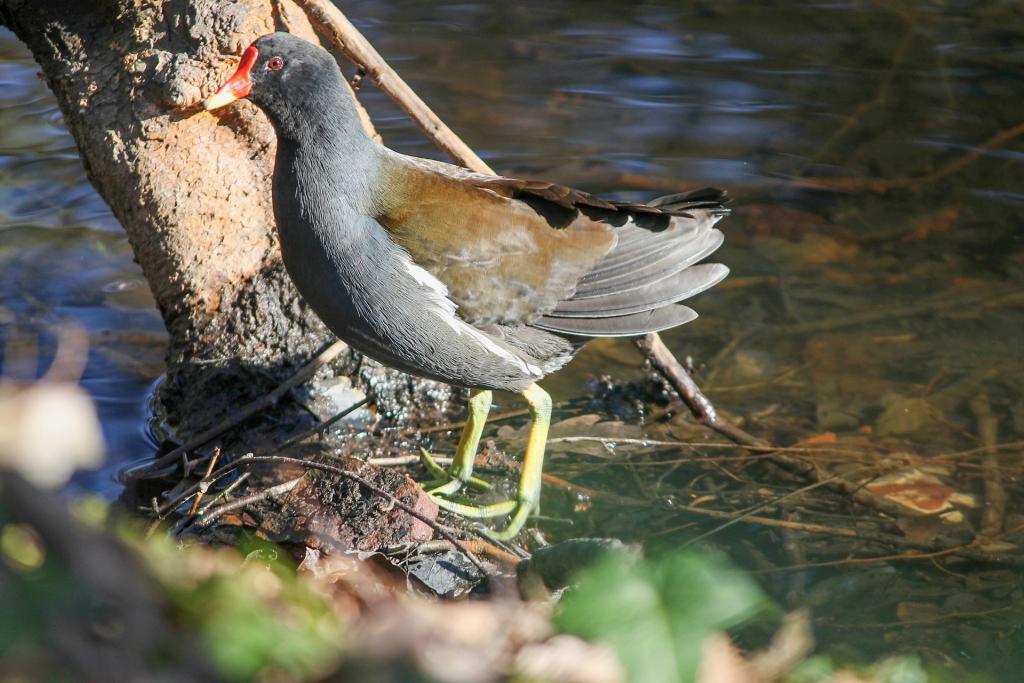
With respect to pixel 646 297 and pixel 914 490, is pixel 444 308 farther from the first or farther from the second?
pixel 914 490

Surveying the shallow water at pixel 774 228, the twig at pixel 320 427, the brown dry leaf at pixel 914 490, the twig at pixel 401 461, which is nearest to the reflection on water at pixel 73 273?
the shallow water at pixel 774 228

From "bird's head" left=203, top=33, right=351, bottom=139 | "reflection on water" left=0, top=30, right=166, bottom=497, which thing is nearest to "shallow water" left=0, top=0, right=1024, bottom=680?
"reflection on water" left=0, top=30, right=166, bottom=497

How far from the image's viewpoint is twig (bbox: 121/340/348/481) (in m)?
3.63

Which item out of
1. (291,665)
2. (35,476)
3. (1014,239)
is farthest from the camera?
(1014,239)

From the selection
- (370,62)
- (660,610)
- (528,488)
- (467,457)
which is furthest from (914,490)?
(660,610)

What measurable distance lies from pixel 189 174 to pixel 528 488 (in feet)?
5.67

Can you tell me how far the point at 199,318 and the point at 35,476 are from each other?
3.19 meters

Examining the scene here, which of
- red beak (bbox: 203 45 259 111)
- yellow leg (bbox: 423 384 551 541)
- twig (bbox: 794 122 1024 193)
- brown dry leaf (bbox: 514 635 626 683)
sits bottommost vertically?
yellow leg (bbox: 423 384 551 541)

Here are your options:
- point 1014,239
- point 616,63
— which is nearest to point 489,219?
point 1014,239

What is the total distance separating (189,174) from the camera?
3811 millimetres

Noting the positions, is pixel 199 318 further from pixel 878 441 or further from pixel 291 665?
pixel 291 665

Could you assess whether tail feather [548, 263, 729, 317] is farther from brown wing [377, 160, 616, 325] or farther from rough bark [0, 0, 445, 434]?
rough bark [0, 0, 445, 434]

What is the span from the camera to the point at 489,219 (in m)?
3.24

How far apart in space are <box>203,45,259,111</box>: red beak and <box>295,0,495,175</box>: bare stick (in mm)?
658
